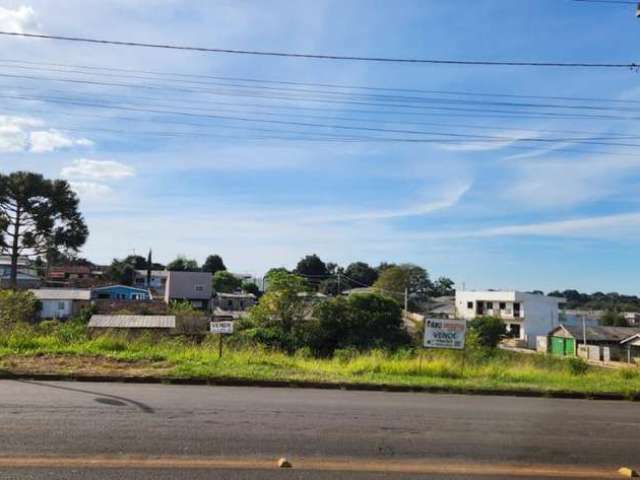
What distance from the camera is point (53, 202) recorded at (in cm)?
5288

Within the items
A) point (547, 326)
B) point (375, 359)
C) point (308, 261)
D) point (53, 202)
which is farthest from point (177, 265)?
point (375, 359)

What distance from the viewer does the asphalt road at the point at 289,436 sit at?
5.39 metres

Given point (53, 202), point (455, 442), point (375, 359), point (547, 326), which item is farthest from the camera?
point (547, 326)

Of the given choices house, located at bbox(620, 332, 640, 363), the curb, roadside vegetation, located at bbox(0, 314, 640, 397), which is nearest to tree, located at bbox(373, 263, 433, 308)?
house, located at bbox(620, 332, 640, 363)

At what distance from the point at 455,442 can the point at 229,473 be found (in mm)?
2807

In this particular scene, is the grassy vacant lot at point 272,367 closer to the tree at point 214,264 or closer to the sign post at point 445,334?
the sign post at point 445,334

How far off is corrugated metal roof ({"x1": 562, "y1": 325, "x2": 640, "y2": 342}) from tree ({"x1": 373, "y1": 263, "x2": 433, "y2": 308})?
19.4 m

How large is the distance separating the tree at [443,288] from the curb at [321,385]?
97308mm

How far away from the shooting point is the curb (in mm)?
10820

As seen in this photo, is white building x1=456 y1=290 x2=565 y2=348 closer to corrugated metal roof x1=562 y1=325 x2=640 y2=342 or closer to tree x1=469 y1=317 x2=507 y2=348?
corrugated metal roof x1=562 y1=325 x2=640 y2=342

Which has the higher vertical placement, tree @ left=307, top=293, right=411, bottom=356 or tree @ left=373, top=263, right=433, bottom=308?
tree @ left=373, top=263, right=433, bottom=308

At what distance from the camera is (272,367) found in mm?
13125

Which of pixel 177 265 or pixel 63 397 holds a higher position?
pixel 177 265

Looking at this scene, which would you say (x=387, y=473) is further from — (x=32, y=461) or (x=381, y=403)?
(x=381, y=403)
